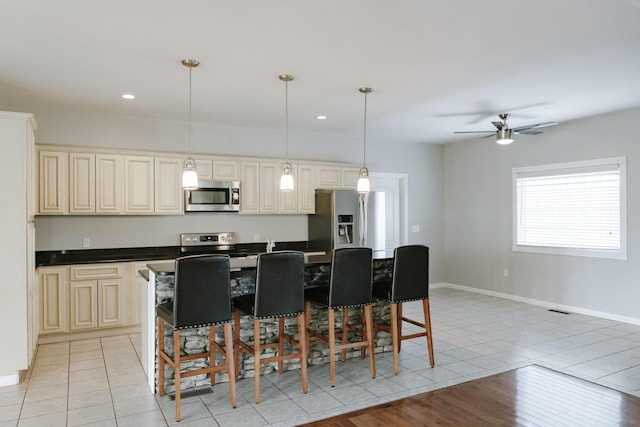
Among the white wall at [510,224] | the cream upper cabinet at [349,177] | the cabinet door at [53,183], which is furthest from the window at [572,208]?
the cabinet door at [53,183]

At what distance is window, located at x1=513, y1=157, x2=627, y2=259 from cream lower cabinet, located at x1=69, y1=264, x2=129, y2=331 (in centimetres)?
553

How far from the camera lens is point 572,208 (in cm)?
607

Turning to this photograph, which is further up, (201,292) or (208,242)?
(208,242)

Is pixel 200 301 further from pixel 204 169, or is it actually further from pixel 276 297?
pixel 204 169

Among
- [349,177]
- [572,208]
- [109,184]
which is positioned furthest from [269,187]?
[572,208]

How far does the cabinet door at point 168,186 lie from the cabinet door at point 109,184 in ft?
1.31

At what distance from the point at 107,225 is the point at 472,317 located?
15.5ft

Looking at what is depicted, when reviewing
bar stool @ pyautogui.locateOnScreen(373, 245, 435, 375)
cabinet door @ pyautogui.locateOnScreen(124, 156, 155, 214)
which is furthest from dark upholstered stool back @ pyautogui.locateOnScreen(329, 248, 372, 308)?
cabinet door @ pyautogui.locateOnScreen(124, 156, 155, 214)

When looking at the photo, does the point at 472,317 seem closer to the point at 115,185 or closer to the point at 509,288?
the point at 509,288

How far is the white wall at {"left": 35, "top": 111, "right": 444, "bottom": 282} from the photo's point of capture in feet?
17.2

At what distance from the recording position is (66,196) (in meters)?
4.99

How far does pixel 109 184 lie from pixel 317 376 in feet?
10.9

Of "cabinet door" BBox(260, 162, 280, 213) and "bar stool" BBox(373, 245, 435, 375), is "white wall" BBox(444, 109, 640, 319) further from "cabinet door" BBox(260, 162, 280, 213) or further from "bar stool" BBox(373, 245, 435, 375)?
"cabinet door" BBox(260, 162, 280, 213)

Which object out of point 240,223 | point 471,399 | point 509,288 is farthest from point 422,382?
point 509,288
